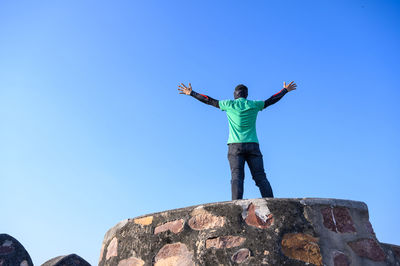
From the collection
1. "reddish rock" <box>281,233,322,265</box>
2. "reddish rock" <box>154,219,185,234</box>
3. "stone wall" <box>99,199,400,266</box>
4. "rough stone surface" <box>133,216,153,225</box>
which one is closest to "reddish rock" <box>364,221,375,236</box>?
"stone wall" <box>99,199,400,266</box>

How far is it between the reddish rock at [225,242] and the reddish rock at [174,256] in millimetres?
167

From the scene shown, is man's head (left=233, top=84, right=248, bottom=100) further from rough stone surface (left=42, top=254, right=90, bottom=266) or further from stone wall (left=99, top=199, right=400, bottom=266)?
A: rough stone surface (left=42, top=254, right=90, bottom=266)

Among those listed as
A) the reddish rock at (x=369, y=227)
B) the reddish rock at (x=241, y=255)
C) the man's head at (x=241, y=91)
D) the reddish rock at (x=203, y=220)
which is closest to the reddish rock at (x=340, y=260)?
the reddish rock at (x=369, y=227)

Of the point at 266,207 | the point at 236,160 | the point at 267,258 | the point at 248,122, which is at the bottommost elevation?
the point at 267,258

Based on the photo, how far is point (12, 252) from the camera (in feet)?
17.5

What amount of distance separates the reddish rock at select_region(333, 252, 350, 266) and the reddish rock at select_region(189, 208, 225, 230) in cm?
82

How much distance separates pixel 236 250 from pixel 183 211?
519 millimetres

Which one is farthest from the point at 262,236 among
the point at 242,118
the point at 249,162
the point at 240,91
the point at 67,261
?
the point at 67,261

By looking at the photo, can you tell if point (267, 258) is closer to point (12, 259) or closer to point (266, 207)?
point (266, 207)

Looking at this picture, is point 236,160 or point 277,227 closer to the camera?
point 277,227

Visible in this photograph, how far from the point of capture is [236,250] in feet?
9.09

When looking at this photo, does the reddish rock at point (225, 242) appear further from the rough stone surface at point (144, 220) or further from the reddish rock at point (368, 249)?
the reddish rock at point (368, 249)

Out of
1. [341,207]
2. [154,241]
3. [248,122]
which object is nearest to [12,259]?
[154,241]

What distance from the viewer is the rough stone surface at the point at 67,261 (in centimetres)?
492
